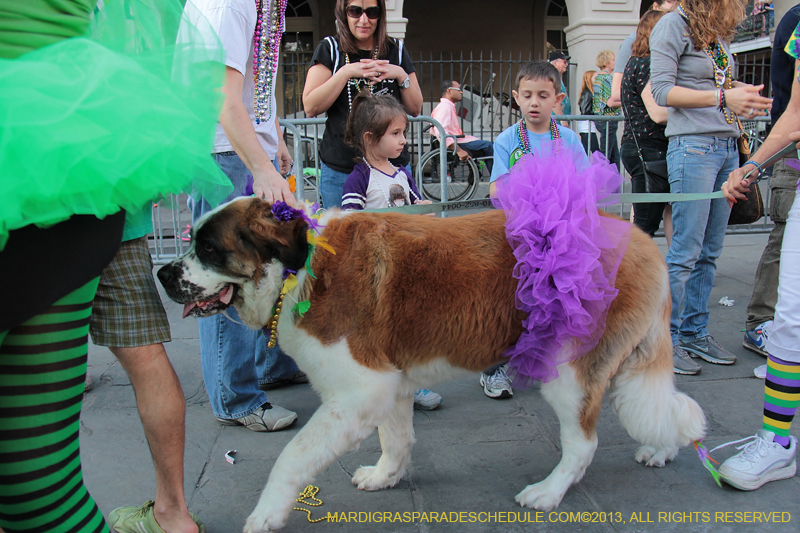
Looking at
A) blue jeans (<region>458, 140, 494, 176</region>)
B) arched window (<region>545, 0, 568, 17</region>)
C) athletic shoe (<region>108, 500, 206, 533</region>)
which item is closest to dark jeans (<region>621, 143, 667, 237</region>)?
athletic shoe (<region>108, 500, 206, 533</region>)

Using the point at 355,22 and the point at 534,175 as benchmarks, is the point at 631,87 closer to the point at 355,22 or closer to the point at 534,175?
the point at 355,22

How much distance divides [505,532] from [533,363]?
726 millimetres

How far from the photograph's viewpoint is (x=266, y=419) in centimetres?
326

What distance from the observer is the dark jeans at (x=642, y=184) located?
496 centimetres

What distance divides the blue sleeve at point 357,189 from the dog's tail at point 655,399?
1.70 m

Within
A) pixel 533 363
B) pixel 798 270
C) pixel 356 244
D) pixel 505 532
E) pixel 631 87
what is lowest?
pixel 505 532

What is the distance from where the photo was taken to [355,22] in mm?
3566

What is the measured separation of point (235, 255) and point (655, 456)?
228 cm

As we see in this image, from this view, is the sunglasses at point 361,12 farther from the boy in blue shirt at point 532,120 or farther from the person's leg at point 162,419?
the person's leg at point 162,419

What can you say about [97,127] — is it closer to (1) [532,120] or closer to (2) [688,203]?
(1) [532,120]

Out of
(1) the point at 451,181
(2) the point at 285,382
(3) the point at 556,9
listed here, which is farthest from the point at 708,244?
(3) the point at 556,9

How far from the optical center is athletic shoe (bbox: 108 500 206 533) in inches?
87.2

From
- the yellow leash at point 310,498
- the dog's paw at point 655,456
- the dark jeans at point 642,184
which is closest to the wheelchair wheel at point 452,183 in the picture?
the dark jeans at point 642,184

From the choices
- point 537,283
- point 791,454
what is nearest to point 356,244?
point 537,283
